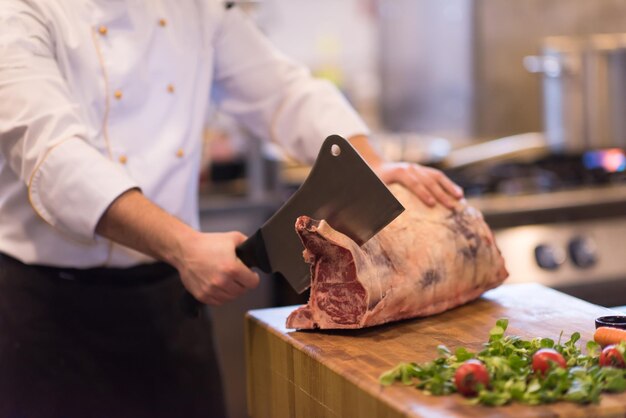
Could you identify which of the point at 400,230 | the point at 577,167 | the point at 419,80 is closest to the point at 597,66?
the point at 577,167

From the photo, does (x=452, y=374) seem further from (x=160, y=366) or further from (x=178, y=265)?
(x=160, y=366)

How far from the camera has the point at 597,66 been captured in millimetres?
3633

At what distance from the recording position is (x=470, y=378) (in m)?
1.27

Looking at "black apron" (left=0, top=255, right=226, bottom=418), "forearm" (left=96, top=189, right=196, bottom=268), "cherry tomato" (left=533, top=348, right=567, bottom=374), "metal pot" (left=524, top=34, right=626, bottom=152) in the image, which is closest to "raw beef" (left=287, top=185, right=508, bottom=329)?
"forearm" (left=96, top=189, right=196, bottom=268)

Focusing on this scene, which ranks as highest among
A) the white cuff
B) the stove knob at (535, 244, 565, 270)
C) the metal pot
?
the metal pot

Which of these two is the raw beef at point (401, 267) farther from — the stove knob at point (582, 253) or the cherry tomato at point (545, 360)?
the stove knob at point (582, 253)

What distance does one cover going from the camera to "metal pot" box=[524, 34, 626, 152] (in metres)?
3.63

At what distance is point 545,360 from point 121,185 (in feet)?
2.62

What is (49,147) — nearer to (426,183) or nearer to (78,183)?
(78,183)

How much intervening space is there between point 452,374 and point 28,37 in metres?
1.03

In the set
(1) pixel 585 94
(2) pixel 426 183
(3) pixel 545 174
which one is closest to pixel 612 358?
(2) pixel 426 183

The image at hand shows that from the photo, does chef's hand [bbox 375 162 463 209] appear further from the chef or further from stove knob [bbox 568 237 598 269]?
stove knob [bbox 568 237 598 269]

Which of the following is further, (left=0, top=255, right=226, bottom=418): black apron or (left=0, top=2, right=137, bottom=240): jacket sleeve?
(left=0, top=255, right=226, bottom=418): black apron

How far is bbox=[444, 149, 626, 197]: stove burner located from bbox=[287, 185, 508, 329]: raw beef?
150cm
